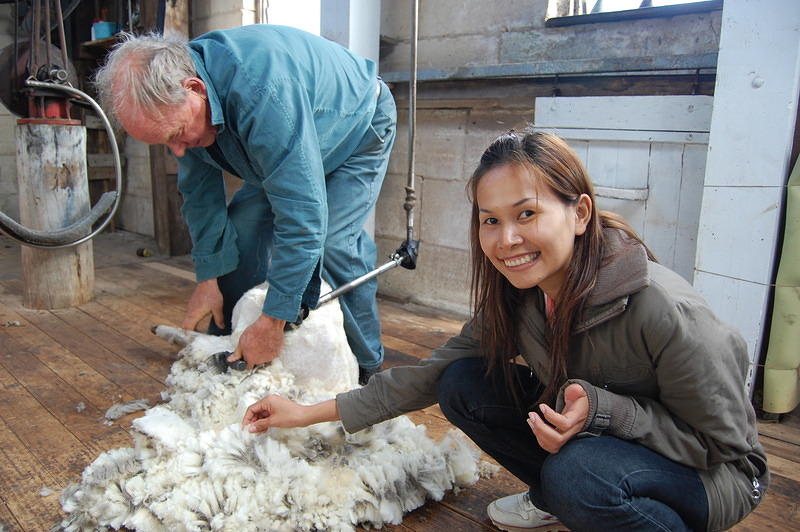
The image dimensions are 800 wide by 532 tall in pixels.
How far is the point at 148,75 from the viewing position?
165cm

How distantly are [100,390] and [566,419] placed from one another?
1782 mm

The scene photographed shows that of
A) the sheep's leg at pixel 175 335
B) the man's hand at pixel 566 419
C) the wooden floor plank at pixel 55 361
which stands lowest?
the wooden floor plank at pixel 55 361

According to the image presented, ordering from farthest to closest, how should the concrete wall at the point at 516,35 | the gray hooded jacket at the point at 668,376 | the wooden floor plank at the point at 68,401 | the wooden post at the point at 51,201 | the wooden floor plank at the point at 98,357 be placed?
the wooden post at the point at 51,201
the concrete wall at the point at 516,35
the wooden floor plank at the point at 98,357
the wooden floor plank at the point at 68,401
the gray hooded jacket at the point at 668,376

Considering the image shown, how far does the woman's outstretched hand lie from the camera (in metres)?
1.46

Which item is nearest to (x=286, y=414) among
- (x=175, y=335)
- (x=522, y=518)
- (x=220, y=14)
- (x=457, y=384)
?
(x=457, y=384)

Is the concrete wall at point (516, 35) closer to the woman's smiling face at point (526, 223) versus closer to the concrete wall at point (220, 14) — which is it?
the concrete wall at point (220, 14)

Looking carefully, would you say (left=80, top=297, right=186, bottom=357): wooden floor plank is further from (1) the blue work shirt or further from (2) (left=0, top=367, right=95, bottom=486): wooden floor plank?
(1) the blue work shirt

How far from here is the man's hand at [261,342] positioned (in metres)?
1.82

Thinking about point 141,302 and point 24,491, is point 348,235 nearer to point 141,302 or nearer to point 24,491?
Answer: point 24,491

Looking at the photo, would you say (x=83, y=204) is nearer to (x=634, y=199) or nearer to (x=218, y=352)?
(x=218, y=352)

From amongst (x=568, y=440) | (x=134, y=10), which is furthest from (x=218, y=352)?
(x=134, y=10)

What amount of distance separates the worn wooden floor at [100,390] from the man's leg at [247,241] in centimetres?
42

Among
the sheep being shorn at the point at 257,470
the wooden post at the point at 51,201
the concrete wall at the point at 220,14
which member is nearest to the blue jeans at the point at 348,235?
the sheep being shorn at the point at 257,470

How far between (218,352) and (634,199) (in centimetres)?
172
